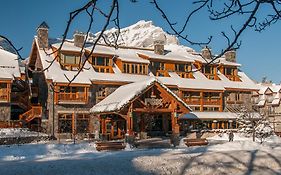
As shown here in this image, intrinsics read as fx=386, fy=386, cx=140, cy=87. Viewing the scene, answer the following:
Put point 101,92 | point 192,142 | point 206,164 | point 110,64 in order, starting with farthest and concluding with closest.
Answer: point 110,64 → point 101,92 → point 192,142 → point 206,164

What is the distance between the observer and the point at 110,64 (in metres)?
39.3

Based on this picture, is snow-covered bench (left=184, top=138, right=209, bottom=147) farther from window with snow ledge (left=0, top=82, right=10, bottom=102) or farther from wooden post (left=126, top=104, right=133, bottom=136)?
window with snow ledge (left=0, top=82, right=10, bottom=102)

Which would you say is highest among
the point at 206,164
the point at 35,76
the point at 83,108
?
the point at 35,76

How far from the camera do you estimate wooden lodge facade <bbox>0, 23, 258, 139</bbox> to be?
29.8 meters

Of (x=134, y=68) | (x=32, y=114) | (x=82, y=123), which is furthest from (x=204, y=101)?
(x=32, y=114)

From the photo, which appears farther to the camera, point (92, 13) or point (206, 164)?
point (206, 164)

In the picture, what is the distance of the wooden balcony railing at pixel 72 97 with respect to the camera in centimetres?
3439

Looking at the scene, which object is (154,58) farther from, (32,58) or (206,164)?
(206,164)

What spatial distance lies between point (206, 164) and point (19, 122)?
22702 millimetres

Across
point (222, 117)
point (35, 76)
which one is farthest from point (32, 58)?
point (222, 117)

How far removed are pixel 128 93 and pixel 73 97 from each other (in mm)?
7832

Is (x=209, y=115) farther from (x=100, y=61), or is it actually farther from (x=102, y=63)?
(x=100, y=61)

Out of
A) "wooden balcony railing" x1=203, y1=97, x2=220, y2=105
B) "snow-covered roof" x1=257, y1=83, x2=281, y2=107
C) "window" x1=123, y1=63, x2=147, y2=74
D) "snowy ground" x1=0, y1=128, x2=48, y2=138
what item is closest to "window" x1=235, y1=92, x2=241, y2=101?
"wooden balcony railing" x1=203, y1=97, x2=220, y2=105

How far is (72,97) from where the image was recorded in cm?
3484
